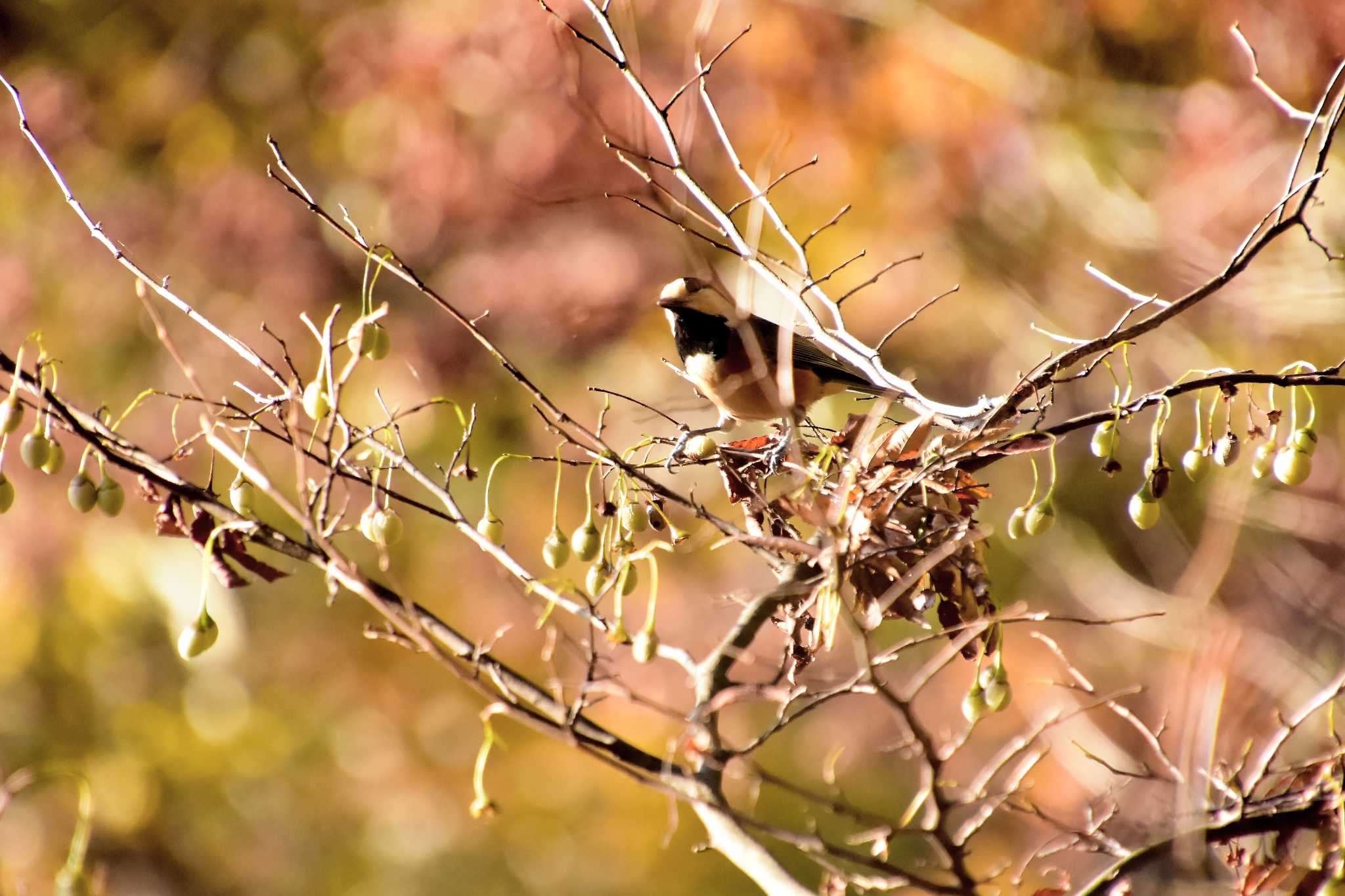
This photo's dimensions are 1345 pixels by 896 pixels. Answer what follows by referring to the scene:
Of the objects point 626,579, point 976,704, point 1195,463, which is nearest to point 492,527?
point 626,579

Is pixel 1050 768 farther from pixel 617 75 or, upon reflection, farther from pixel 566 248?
pixel 617 75

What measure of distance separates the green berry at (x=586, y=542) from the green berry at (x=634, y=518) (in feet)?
0.19

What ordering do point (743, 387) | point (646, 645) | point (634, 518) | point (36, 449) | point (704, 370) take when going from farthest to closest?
point (704, 370)
point (743, 387)
point (634, 518)
point (36, 449)
point (646, 645)

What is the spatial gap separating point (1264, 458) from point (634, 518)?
1.14m

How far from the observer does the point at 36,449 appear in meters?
1.82

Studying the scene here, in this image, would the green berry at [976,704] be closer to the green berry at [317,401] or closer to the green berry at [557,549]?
the green berry at [557,549]

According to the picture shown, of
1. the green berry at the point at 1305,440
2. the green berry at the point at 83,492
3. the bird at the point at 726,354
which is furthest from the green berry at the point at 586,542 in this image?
the bird at the point at 726,354

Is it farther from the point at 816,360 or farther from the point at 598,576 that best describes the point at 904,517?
the point at 816,360

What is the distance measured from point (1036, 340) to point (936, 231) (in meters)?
0.95

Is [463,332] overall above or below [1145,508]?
above

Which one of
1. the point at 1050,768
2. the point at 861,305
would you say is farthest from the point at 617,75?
the point at 1050,768

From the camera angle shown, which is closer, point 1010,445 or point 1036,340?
point 1010,445

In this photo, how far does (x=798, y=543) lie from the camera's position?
1.46 metres

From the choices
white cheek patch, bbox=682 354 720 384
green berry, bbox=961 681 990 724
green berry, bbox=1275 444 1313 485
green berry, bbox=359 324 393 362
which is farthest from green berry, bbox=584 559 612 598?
white cheek patch, bbox=682 354 720 384
